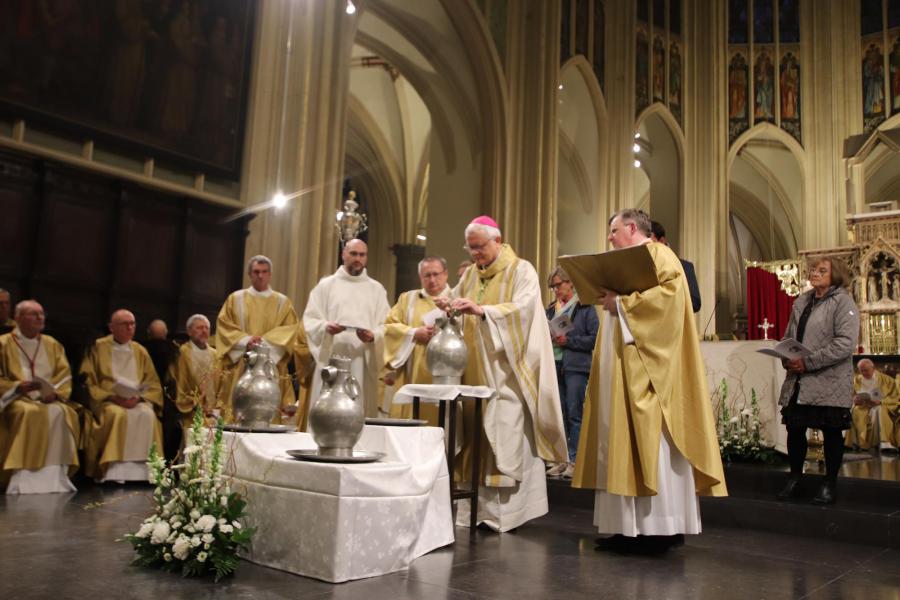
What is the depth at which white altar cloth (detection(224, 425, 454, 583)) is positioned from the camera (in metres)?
2.93

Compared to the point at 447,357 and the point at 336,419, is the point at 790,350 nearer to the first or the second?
the point at 447,357

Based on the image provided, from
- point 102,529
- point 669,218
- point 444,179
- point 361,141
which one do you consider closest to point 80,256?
point 102,529

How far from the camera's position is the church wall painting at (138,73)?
633 centimetres

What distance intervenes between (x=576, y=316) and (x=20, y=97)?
4521mm

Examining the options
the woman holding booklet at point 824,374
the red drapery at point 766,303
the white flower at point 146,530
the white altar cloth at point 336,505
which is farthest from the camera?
the red drapery at point 766,303

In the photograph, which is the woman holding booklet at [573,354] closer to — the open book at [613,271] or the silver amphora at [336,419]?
the open book at [613,271]

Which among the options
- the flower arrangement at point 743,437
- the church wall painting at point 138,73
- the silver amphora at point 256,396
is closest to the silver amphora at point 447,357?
the silver amphora at point 256,396

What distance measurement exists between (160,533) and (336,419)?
0.75 metres

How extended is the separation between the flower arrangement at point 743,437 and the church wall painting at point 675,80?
11.3 meters

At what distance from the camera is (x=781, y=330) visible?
49.5 ft

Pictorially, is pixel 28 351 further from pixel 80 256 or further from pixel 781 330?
pixel 781 330

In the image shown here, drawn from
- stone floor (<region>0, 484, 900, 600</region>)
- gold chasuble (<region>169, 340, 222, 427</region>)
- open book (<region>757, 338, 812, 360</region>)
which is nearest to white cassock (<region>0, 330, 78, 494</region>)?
stone floor (<region>0, 484, 900, 600</region>)

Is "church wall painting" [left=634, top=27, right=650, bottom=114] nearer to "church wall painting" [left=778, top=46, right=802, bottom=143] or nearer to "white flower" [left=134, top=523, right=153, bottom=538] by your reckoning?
"church wall painting" [left=778, top=46, right=802, bottom=143]

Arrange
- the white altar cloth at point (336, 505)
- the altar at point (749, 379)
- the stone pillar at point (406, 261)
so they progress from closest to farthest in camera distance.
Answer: the white altar cloth at point (336, 505) → the altar at point (749, 379) → the stone pillar at point (406, 261)
